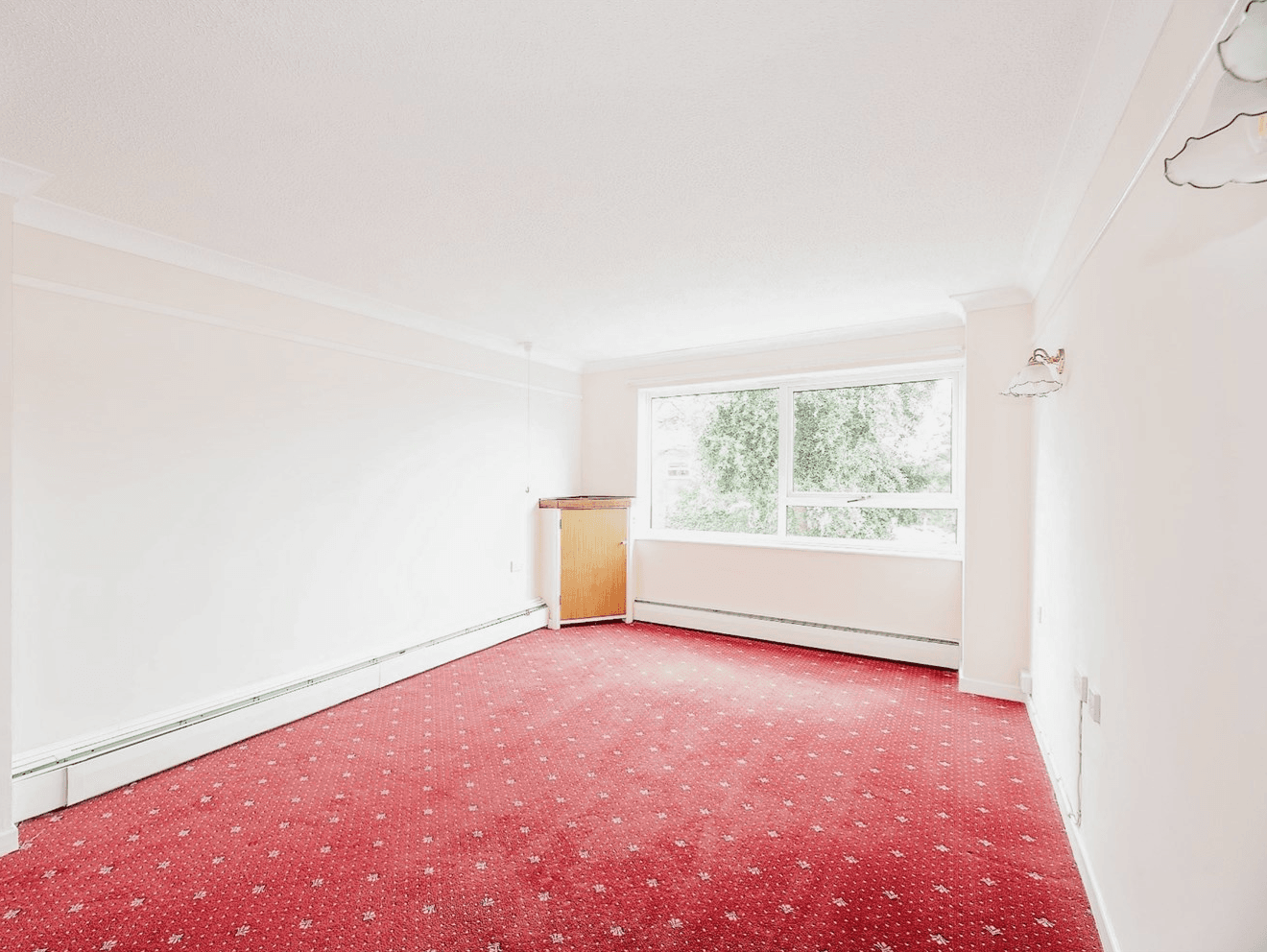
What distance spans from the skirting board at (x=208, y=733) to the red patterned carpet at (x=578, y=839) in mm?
79

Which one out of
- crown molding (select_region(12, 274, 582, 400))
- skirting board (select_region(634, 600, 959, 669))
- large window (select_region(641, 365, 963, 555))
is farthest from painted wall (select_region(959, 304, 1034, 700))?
crown molding (select_region(12, 274, 582, 400))

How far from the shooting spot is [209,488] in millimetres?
3141

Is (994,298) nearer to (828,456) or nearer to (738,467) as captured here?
(828,456)

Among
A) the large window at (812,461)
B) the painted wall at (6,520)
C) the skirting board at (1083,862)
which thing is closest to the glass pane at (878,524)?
the large window at (812,461)

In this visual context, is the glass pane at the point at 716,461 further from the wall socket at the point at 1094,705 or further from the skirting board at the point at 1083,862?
the wall socket at the point at 1094,705

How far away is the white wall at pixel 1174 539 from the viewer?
3.45 ft

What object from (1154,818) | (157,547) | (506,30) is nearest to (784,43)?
(506,30)

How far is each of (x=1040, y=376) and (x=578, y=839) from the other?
8.97 ft

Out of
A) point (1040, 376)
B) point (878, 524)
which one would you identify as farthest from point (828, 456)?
point (1040, 376)

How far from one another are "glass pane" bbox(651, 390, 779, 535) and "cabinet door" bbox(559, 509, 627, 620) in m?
0.55

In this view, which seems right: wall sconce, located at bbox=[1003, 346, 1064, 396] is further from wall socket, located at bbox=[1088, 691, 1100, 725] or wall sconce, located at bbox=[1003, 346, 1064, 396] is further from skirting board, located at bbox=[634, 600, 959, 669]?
skirting board, located at bbox=[634, 600, 959, 669]

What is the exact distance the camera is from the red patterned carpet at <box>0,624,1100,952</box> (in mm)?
1902

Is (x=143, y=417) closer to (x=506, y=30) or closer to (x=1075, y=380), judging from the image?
(x=506, y=30)

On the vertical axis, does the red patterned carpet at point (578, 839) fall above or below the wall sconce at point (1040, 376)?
below
